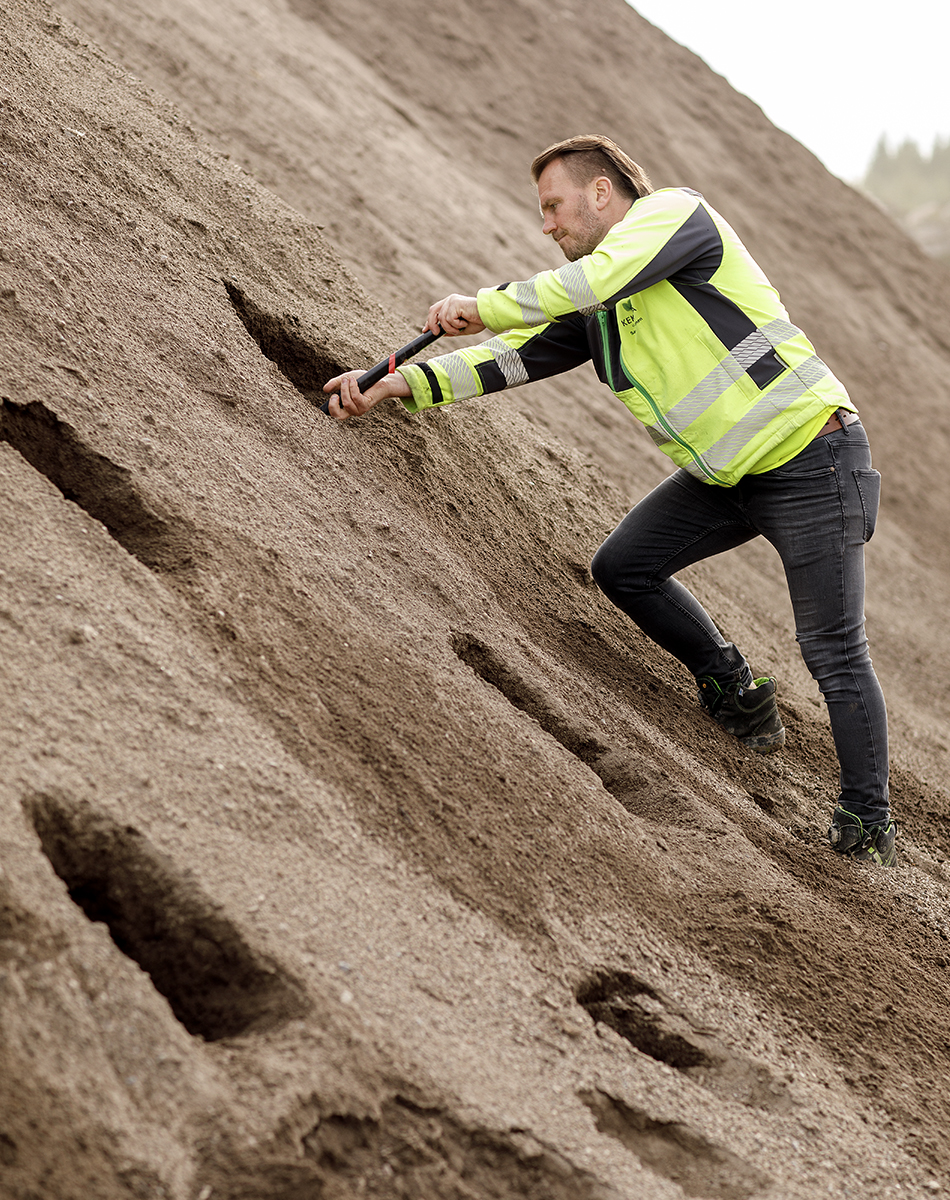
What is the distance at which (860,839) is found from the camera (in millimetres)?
3451

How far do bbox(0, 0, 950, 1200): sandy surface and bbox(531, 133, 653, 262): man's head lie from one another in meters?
1.03

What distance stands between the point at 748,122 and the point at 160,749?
1445 centimetres

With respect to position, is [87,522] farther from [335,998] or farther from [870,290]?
[870,290]

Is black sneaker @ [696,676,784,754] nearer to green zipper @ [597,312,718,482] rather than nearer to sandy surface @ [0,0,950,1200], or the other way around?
sandy surface @ [0,0,950,1200]

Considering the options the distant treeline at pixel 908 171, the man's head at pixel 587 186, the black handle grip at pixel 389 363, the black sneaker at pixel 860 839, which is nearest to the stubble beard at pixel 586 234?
the man's head at pixel 587 186

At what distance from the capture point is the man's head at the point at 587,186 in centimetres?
329

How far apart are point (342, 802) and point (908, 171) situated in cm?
4950

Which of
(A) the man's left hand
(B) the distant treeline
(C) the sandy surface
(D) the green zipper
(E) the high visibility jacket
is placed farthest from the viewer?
(B) the distant treeline

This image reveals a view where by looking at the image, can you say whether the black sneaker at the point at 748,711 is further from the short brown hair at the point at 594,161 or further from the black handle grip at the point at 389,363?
the short brown hair at the point at 594,161

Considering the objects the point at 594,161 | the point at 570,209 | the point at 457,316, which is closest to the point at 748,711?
the point at 457,316

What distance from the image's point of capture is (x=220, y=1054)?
1964 mm

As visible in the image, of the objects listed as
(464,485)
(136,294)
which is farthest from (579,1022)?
(136,294)

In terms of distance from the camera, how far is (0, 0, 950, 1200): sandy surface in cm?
195

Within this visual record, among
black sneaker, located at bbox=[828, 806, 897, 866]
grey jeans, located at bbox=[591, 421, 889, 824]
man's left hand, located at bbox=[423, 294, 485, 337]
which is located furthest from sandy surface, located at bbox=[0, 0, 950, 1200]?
man's left hand, located at bbox=[423, 294, 485, 337]
